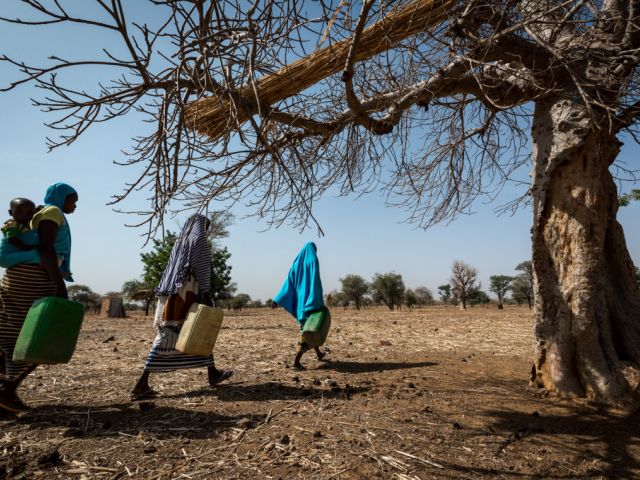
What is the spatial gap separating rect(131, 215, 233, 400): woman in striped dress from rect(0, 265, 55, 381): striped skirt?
0.98m

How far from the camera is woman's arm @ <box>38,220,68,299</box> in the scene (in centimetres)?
288

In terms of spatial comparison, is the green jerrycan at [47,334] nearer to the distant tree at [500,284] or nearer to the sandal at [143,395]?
the sandal at [143,395]

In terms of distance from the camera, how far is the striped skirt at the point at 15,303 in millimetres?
2859

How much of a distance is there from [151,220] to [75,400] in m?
2.30

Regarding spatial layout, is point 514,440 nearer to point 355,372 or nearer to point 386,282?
point 355,372

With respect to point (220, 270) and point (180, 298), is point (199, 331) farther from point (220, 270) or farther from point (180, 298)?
point (220, 270)

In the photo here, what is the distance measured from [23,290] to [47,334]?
0.69 m

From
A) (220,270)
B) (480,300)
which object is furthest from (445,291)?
(220,270)

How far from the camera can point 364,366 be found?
194 inches

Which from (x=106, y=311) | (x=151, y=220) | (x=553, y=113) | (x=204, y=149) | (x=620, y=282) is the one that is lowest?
(x=106, y=311)

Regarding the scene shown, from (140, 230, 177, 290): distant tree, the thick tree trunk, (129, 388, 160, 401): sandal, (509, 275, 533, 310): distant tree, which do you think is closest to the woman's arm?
(129, 388, 160, 401): sandal

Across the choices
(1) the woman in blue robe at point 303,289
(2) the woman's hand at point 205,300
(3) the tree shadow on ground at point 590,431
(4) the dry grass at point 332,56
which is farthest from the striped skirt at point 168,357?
(3) the tree shadow on ground at point 590,431

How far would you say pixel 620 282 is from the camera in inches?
141

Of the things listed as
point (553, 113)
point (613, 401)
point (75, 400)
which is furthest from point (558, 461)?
point (75, 400)
